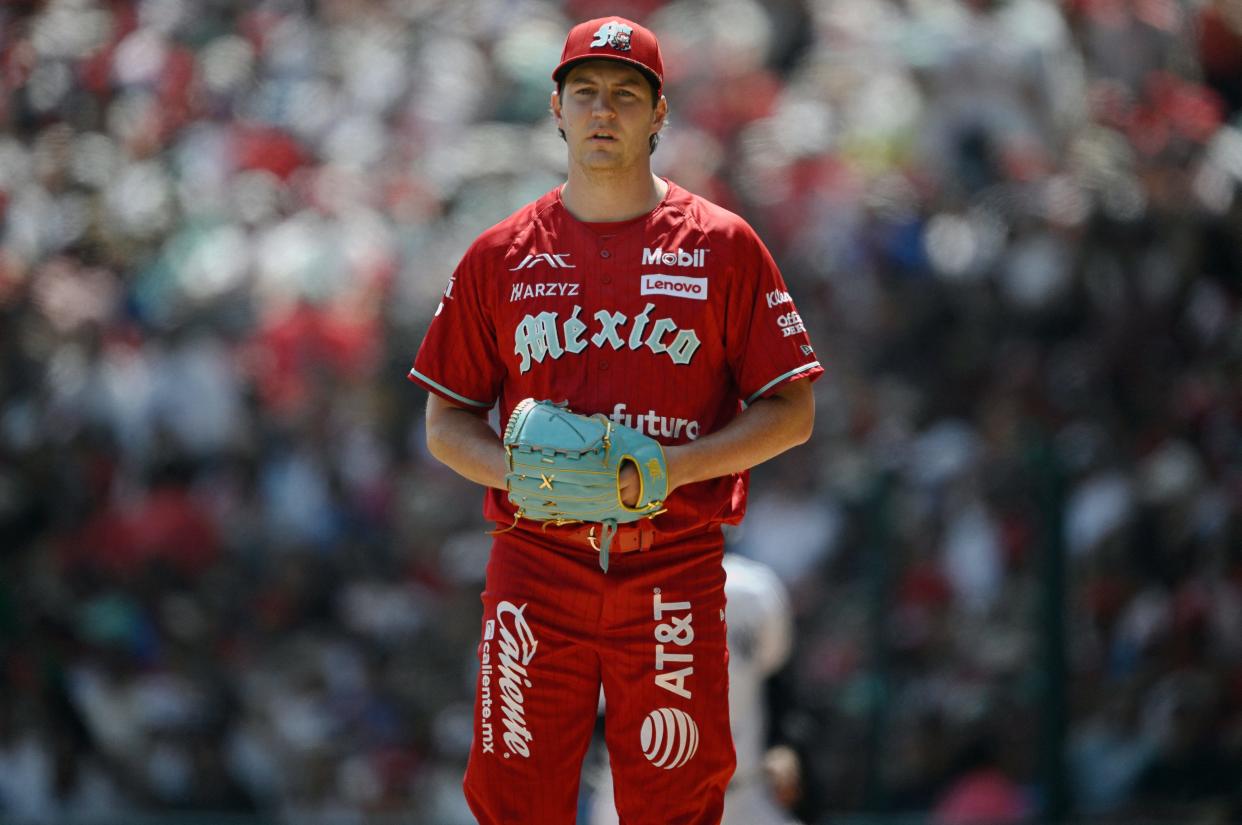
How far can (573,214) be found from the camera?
140 inches

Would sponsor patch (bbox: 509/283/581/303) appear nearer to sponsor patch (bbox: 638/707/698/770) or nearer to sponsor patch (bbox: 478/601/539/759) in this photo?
sponsor patch (bbox: 478/601/539/759)

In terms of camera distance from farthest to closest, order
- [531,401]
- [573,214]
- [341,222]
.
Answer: [341,222], [573,214], [531,401]

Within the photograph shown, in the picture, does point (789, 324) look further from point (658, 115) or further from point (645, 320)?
point (658, 115)

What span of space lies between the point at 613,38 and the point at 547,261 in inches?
17.7

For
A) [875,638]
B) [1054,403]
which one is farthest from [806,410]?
[1054,403]

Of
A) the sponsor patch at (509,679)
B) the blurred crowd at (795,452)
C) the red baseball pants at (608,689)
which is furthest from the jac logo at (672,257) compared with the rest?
the blurred crowd at (795,452)

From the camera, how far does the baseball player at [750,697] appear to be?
4594 millimetres

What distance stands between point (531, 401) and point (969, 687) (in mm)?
4241

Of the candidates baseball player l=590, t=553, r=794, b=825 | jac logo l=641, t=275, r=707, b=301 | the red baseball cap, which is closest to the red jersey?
jac logo l=641, t=275, r=707, b=301

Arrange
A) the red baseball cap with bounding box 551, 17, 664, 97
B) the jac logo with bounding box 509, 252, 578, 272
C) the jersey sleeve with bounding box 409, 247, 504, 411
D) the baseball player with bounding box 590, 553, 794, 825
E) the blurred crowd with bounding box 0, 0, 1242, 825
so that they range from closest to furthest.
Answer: the red baseball cap with bounding box 551, 17, 664, 97 → the jac logo with bounding box 509, 252, 578, 272 → the jersey sleeve with bounding box 409, 247, 504, 411 → the baseball player with bounding box 590, 553, 794, 825 → the blurred crowd with bounding box 0, 0, 1242, 825

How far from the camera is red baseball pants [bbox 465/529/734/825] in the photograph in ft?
11.1

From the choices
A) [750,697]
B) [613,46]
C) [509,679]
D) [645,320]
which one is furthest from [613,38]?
[750,697]

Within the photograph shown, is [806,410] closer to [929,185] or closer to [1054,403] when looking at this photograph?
[1054,403]

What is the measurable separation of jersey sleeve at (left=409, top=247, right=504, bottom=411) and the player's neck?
0.78 ft
